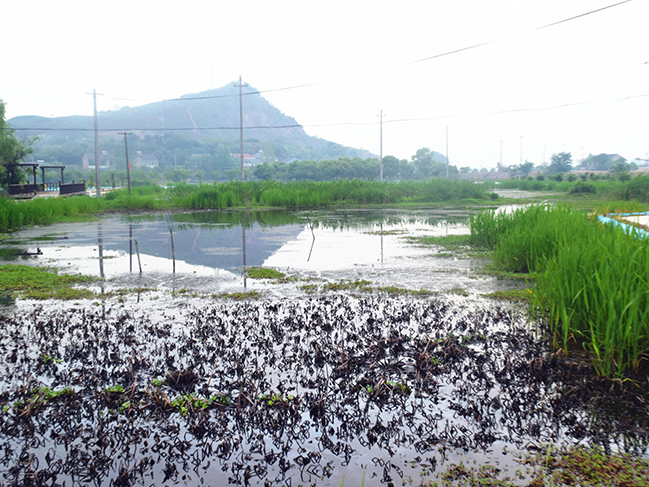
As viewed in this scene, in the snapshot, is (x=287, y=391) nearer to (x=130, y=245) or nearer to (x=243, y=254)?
(x=243, y=254)

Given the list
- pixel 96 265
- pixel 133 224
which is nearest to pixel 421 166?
pixel 133 224

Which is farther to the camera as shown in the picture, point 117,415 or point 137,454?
point 117,415

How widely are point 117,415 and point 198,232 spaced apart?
12940 millimetres

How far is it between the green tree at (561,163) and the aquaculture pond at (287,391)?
10811cm

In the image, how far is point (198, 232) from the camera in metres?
16.0

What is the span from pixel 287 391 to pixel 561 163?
113m

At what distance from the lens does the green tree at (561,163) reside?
102438 millimetres

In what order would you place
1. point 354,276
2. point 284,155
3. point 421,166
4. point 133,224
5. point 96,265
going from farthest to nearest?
point 284,155 → point 421,166 → point 133,224 → point 96,265 → point 354,276

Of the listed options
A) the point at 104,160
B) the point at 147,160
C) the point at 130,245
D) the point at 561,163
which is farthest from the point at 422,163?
the point at 104,160

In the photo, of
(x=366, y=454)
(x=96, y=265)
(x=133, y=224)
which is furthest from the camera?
(x=133, y=224)

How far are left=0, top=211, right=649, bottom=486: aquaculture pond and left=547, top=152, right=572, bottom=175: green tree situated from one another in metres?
108

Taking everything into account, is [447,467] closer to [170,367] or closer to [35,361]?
[170,367]

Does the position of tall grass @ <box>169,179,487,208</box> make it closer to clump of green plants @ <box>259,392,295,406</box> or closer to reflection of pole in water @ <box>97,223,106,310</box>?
reflection of pole in water @ <box>97,223,106,310</box>

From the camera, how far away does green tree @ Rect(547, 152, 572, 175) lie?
102438 mm
